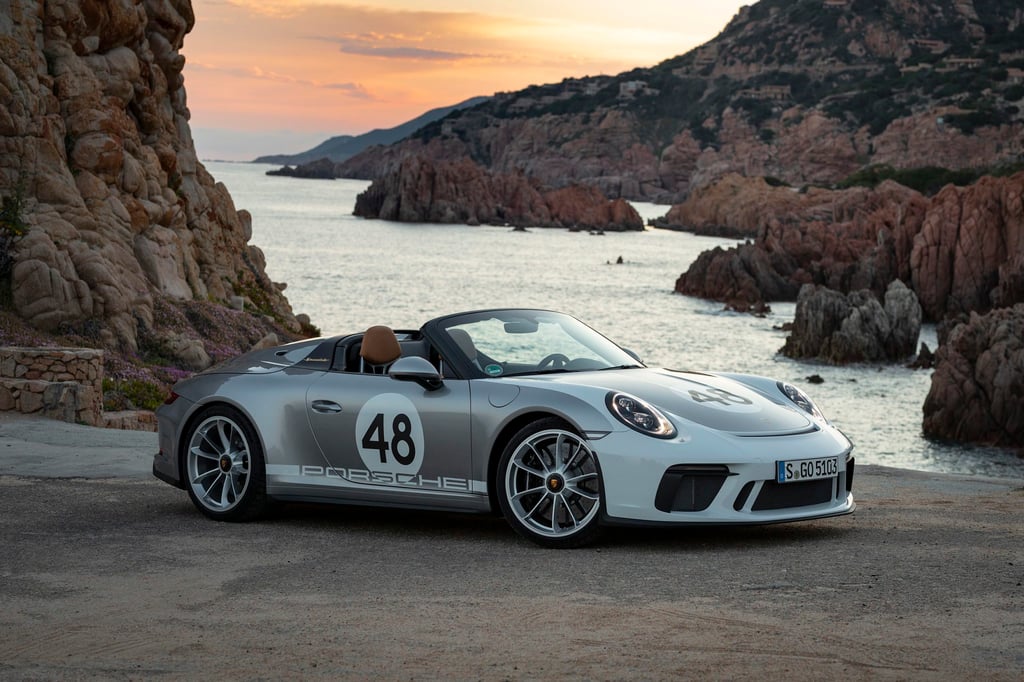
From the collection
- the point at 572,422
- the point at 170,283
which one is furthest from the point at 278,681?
the point at 170,283

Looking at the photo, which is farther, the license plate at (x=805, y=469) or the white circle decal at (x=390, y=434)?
the white circle decal at (x=390, y=434)

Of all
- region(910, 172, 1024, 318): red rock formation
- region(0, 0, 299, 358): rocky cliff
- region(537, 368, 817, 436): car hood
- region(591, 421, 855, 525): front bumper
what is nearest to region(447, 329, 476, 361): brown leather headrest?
region(537, 368, 817, 436): car hood

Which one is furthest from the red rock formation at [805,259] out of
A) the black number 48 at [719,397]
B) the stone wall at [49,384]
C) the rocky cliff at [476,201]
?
the rocky cliff at [476,201]

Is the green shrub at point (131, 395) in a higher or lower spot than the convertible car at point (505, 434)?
lower

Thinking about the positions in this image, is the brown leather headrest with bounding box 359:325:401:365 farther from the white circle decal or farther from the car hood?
the car hood

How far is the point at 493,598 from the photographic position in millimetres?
5895

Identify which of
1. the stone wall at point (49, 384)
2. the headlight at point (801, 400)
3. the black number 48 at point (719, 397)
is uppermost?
the black number 48 at point (719, 397)

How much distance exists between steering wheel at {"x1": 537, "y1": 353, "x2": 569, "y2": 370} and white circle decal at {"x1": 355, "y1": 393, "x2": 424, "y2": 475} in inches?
35.2

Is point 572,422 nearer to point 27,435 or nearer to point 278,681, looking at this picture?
point 278,681

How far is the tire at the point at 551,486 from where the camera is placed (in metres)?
7.01

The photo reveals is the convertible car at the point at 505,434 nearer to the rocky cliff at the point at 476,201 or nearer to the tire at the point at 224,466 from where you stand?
the tire at the point at 224,466

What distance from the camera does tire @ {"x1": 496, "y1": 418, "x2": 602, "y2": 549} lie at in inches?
276

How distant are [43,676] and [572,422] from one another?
10.4 feet

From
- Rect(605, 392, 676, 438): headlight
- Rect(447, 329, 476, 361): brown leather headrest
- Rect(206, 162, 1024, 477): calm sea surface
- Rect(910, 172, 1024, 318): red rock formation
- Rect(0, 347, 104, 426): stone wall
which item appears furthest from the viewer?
Rect(910, 172, 1024, 318): red rock formation
